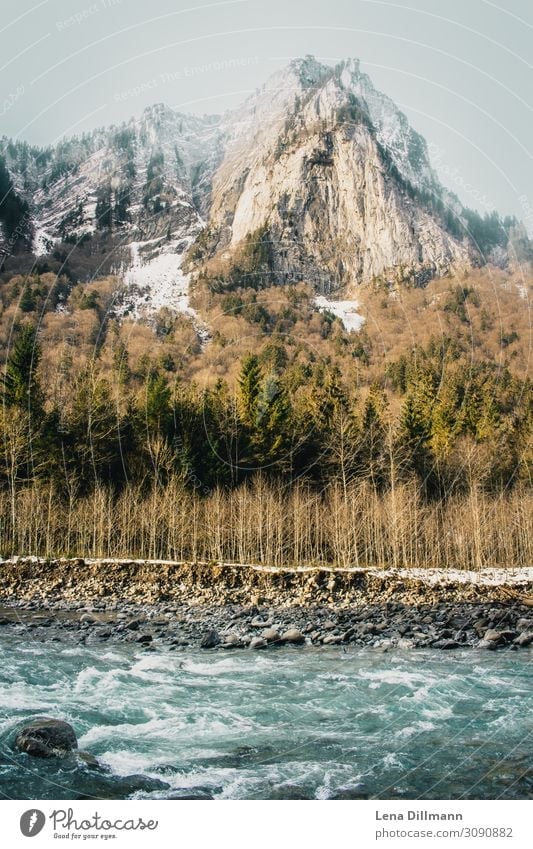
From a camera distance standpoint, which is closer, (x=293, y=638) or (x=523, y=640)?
(x=523, y=640)

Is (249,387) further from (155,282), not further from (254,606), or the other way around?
(155,282)

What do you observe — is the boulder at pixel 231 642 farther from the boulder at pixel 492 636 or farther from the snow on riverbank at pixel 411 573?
the snow on riverbank at pixel 411 573

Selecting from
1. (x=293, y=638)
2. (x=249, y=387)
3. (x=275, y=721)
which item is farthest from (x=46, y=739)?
(x=249, y=387)

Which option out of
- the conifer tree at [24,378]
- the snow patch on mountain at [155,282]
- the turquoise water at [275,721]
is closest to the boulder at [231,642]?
the turquoise water at [275,721]

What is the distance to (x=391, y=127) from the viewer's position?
72.0 meters

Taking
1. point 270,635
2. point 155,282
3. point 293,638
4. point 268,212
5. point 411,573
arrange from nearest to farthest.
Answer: point 293,638, point 270,635, point 411,573, point 268,212, point 155,282

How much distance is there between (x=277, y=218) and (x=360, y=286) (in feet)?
82.3

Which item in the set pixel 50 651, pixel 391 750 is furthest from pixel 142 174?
pixel 391 750

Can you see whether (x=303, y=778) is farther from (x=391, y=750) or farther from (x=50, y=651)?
(x=50, y=651)

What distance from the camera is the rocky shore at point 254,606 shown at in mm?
19469

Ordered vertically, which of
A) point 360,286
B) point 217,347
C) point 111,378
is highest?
point 360,286

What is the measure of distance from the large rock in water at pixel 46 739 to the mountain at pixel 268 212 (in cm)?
7322

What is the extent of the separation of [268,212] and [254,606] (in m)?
105

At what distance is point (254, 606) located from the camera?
2464 cm
